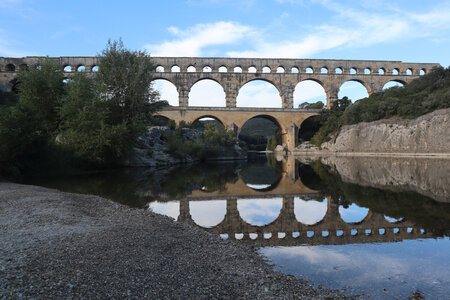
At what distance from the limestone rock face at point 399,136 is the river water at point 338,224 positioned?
15.5 m

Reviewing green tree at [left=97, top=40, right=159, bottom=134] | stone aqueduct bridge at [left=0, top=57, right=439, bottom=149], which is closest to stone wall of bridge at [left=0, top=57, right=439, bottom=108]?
stone aqueduct bridge at [left=0, top=57, right=439, bottom=149]

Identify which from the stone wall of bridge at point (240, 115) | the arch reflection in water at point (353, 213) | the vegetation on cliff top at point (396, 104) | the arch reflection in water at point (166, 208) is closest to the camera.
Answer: the arch reflection in water at point (353, 213)

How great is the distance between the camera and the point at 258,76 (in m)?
38.2

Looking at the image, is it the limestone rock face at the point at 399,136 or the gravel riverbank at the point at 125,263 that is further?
the limestone rock face at the point at 399,136

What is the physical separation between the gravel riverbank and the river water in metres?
0.50

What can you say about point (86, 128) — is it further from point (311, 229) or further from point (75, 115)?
point (311, 229)

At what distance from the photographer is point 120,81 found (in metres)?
16.4

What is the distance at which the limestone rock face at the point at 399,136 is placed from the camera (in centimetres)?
2278

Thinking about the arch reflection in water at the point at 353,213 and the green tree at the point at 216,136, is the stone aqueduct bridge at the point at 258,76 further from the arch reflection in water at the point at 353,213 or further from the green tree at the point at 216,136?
the arch reflection in water at the point at 353,213

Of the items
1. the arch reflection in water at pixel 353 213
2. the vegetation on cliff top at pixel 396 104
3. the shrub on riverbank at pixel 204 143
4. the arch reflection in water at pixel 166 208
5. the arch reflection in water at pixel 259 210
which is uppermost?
the vegetation on cliff top at pixel 396 104

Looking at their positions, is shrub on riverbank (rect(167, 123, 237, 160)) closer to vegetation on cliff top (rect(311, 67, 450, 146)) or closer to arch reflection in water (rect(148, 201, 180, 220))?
vegetation on cliff top (rect(311, 67, 450, 146))

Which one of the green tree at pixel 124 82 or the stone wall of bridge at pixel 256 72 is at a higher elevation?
the stone wall of bridge at pixel 256 72

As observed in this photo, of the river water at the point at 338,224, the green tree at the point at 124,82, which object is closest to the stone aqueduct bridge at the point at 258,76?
the green tree at the point at 124,82

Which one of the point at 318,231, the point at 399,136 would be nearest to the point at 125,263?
the point at 318,231
